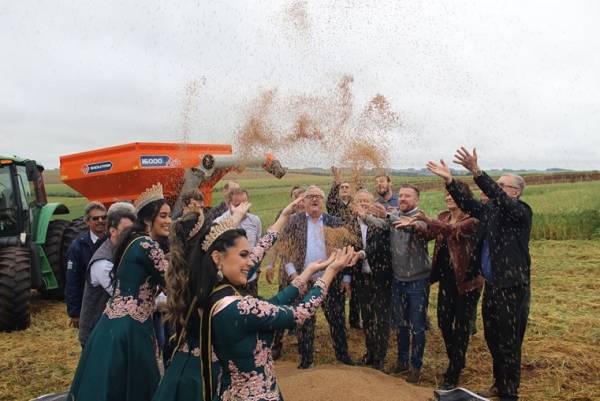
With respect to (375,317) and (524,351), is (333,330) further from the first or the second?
(524,351)

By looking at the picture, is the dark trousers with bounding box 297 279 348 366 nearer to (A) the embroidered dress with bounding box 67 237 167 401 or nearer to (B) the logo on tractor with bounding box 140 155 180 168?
(A) the embroidered dress with bounding box 67 237 167 401

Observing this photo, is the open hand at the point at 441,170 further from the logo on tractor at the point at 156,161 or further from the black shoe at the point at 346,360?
the logo on tractor at the point at 156,161

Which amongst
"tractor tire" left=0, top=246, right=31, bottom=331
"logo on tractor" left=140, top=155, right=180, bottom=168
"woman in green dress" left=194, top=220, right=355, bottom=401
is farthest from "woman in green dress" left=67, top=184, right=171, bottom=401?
"logo on tractor" left=140, top=155, right=180, bottom=168

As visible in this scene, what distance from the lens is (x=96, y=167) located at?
362 inches

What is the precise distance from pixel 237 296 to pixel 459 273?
9.20ft

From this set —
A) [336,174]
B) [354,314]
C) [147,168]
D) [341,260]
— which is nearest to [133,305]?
[341,260]

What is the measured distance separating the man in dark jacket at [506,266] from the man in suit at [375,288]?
1191mm

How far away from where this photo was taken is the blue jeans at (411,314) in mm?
4934

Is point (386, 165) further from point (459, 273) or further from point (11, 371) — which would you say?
point (11, 371)

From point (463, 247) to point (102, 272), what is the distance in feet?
10.3

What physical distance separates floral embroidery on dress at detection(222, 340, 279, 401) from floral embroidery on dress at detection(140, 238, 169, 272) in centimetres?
110

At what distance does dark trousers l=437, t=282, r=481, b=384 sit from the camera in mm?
4793

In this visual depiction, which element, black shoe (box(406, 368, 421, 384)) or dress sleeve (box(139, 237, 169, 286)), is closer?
dress sleeve (box(139, 237, 169, 286))

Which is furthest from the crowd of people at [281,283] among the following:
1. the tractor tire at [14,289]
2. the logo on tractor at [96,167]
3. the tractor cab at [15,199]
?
the tractor cab at [15,199]
